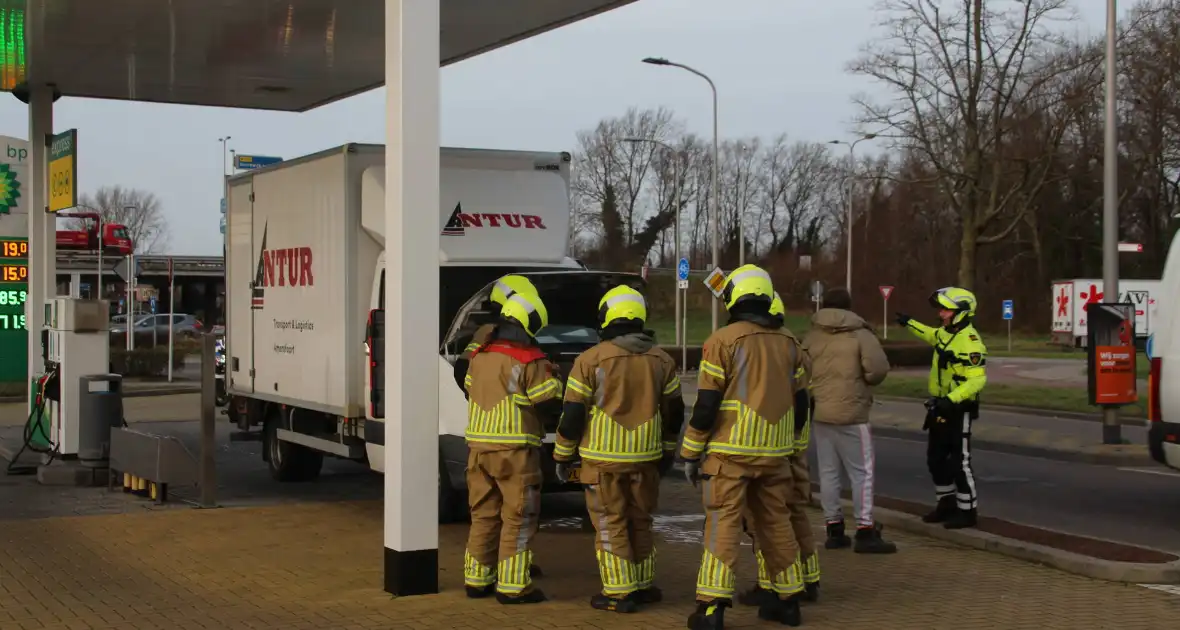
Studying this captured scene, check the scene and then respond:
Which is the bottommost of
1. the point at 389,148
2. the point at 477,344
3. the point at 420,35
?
the point at 477,344

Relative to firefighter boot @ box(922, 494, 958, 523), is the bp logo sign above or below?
above

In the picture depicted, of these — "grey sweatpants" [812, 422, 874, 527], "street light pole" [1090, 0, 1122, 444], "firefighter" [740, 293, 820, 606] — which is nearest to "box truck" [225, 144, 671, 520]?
"grey sweatpants" [812, 422, 874, 527]

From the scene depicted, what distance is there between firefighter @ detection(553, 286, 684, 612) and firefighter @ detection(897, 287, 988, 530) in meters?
3.06

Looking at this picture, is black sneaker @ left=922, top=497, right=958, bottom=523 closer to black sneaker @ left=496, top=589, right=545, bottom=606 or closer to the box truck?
the box truck

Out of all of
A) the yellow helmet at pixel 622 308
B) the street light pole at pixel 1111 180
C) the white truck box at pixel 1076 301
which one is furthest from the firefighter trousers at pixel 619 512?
the white truck box at pixel 1076 301

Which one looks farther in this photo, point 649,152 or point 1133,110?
point 649,152

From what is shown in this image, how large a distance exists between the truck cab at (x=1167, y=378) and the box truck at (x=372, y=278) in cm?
428

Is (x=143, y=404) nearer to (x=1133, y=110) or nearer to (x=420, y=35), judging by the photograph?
(x=420, y=35)

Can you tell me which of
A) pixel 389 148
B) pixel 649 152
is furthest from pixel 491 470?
pixel 649 152

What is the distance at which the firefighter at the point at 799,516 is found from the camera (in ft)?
22.8

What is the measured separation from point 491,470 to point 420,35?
8.49 feet

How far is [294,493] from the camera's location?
12.6 m

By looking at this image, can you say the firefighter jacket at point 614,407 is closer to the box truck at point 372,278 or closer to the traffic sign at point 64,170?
the box truck at point 372,278

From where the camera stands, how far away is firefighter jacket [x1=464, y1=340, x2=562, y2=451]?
7.20 metres
